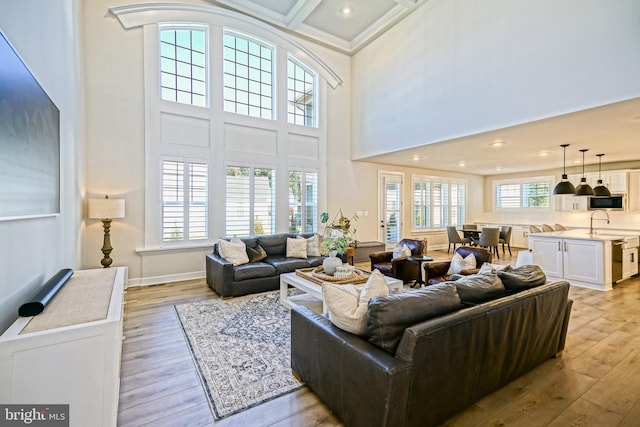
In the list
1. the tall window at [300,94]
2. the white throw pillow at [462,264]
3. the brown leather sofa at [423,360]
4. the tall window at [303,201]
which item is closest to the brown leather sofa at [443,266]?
the white throw pillow at [462,264]

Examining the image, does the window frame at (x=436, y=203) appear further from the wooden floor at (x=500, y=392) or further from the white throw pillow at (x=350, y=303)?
the white throw pillow at (x=350, y=303)

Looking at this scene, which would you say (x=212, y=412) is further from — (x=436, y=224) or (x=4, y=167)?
(x=436, y=224)

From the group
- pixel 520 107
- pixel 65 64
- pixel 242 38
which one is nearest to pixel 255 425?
pixel 65 64

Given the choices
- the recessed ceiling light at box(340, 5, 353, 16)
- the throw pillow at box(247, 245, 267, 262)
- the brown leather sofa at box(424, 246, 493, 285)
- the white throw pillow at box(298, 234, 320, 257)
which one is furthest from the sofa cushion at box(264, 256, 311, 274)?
the recessed ceiling light at box(340, 5, 353, 16)

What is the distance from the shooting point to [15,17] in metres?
1.67

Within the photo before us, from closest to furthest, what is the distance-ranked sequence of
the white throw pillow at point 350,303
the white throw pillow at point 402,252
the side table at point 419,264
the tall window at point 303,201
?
the white throw pillow at point 350,303 < the side table at point 419,264 < the white throw pillow at point 402,252 < the tall window at point 303,201

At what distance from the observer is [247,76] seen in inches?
240

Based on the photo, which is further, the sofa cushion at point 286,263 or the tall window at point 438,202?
the tall window at point 438,202

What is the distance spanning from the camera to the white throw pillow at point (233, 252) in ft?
14.9

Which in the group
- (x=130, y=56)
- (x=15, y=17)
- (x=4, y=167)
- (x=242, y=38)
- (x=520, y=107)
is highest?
(x=242, y=38)

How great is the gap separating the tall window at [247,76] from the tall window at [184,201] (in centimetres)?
150

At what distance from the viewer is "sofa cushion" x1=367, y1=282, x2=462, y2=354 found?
1624mm

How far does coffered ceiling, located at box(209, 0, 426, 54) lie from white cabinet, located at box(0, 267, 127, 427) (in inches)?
238

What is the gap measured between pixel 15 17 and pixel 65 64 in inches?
70.8
